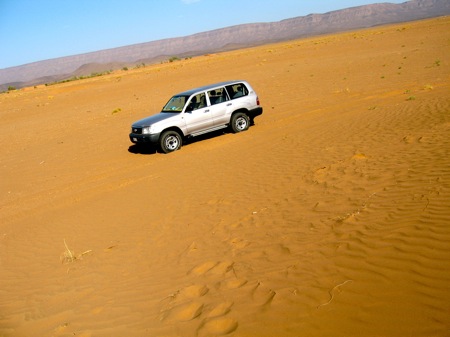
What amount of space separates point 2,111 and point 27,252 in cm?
3018

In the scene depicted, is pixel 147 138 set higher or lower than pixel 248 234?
higher

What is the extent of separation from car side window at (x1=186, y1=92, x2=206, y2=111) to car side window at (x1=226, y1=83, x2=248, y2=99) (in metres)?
0.98

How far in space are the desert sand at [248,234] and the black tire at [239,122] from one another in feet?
0.89

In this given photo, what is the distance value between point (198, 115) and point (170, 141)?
1235mm

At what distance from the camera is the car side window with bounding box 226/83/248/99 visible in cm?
1188

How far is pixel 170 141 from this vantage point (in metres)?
11.3

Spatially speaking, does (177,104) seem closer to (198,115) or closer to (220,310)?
(198,115)

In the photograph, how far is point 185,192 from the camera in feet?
25.8

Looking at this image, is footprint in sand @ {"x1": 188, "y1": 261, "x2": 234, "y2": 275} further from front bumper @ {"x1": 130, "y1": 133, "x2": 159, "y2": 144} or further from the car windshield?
the car windshield

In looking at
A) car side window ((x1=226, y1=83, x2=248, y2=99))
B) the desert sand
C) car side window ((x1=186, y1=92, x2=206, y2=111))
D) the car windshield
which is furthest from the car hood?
car side window ((x1=226, y1=83, x2=248, y2=99))

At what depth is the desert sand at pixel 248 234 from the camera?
353 centimetres

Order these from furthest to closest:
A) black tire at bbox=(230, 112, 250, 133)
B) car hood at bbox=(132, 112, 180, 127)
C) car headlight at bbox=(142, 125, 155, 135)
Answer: black tire at bbox=(230, 112, 250, 133), car hood at bbox=(132, 112, 180, 127), car headlight at bbox=(142, 125, 155, 135)

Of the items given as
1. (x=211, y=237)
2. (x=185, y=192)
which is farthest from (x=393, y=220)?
(x=185, y=192)

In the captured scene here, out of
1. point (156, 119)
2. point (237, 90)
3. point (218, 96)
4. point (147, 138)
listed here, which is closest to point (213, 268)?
point (147, 138)
